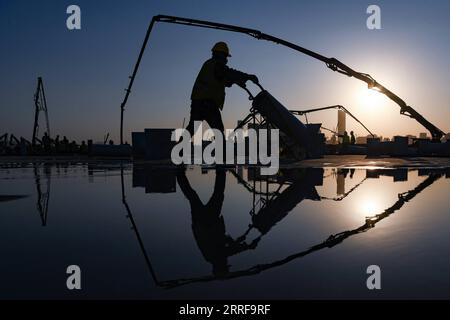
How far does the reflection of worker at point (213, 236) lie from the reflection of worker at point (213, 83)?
604 cm

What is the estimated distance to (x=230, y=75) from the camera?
9.59 metres

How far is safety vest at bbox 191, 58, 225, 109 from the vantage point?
959cm

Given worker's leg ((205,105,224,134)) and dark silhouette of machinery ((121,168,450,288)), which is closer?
dark silhouette of machinery ((121,168,450,288))

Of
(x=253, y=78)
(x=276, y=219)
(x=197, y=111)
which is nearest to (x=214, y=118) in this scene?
(x=197, y=111)

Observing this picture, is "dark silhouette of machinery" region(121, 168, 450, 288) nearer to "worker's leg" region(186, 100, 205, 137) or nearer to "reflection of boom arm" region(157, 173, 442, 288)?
"reflection of boom arm" region(157, 173, 442, 288)

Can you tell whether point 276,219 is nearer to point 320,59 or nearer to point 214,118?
point 214,118

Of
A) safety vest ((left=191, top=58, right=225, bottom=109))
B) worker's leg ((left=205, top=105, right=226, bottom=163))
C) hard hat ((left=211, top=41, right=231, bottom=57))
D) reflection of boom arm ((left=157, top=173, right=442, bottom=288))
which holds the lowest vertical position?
reflection of boom arm ((left=157, top=173, right=442, bottom=288))

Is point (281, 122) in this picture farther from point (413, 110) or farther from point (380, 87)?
point (413, 110)

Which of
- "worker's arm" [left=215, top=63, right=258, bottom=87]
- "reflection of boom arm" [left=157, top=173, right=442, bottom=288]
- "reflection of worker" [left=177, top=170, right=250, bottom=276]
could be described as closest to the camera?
"reflection of boom arm" [left=157, top=173, right=442, bottom=288]

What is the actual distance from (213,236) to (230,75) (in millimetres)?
7730

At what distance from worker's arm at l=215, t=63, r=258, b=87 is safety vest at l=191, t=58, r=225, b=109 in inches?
4.2

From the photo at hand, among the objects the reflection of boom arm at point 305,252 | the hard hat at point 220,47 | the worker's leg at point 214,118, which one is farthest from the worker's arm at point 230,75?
the reflection of boom arm at point 305,252

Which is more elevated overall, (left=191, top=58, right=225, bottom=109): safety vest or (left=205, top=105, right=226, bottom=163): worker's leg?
(left=191, top=58, right=225, bottom=109): safety vest

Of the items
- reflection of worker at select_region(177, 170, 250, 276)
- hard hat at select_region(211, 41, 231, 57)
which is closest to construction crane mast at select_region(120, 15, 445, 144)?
hard hat at select_region(211, 41, 231, 57)
